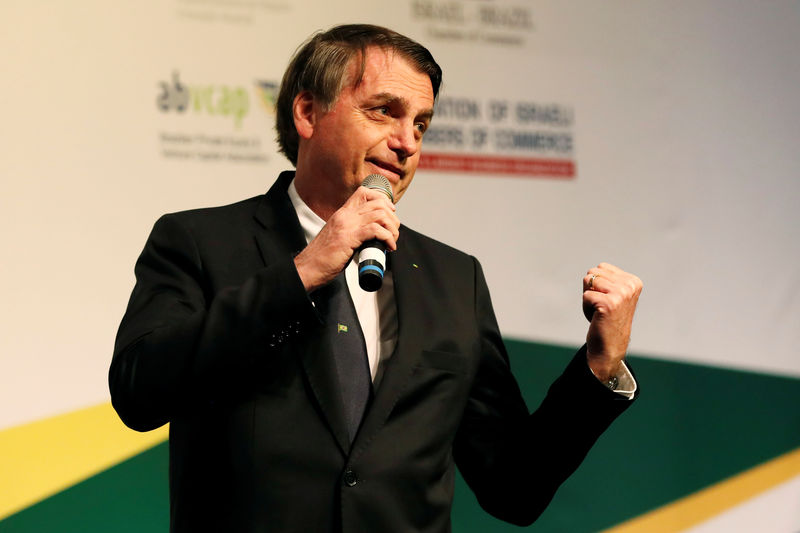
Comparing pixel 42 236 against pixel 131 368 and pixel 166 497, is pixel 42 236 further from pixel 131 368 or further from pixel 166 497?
pixel 131 368

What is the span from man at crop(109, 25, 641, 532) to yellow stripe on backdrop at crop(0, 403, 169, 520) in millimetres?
1006

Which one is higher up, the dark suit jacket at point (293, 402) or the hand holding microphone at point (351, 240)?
the hand holding microphone at point (351, 240)

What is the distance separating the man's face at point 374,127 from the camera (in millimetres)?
2029

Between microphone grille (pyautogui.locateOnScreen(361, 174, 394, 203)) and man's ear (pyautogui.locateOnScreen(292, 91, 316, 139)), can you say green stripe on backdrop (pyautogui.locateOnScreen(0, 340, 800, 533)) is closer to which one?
man's ear (pyautogui.locateOnScreen(292, 91, 316, 139))

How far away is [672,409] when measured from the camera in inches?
143

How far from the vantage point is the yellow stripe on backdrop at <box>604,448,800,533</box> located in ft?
11.7

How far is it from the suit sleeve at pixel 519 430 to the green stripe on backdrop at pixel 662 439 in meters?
1.28

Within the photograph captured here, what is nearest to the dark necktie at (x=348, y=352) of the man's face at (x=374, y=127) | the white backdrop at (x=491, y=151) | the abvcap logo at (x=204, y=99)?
the man's face at (x=374, y=127)

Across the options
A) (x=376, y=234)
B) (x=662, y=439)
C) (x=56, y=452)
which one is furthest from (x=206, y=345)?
(x=662, y=439)

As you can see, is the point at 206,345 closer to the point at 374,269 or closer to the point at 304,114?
the point at 374,269

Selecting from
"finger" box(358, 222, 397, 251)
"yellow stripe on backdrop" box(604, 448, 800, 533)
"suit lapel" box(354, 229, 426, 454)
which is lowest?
"yellow stripe on backdrop" box(604, 448, 800, 533)

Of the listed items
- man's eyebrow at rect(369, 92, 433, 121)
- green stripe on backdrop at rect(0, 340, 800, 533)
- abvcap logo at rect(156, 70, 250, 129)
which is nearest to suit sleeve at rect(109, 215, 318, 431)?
man's eyebrow at rect(369, 92, 433, 121)

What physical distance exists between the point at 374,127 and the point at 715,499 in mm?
2321

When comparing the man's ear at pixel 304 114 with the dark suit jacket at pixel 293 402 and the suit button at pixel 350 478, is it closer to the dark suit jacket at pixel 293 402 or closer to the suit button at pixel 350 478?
the dark suit jacket at pixel 293 402
